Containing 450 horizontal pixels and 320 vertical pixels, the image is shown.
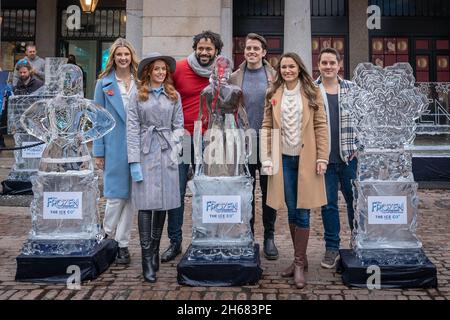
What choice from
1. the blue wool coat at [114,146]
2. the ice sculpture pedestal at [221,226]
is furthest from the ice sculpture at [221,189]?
the blue wool coat at [114,146]

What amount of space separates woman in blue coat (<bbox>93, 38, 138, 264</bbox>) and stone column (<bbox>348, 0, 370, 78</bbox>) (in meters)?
12.8

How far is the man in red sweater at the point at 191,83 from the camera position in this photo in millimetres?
5383

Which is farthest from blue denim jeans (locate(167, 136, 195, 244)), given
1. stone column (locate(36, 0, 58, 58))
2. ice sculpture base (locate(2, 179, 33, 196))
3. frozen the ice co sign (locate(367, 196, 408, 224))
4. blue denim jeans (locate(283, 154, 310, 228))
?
stone column (locate(36, 0, 58, 58))

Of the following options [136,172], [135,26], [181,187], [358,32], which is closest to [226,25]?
[135,26]

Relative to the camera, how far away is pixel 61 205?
15.9 ft

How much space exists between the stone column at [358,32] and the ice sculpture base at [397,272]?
1296 cm

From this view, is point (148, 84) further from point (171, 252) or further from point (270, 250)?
point (270, 250)

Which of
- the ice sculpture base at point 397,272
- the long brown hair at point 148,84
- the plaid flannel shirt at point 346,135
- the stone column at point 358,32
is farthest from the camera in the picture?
the stone column at point 358,32

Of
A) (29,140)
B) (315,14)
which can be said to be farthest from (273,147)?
(315,14)

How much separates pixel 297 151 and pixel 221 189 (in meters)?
0.83

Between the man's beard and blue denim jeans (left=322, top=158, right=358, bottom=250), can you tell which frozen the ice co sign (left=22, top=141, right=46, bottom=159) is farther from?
blue denim jeans (left=322, top=158, right=358, bottom=250)

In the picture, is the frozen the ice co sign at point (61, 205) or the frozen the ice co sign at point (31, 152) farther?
the frozen the ice co sign at point (31, 152)

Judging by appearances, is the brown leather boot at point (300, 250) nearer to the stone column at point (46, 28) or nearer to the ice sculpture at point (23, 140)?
the ice sculpture at point (23, 140)
